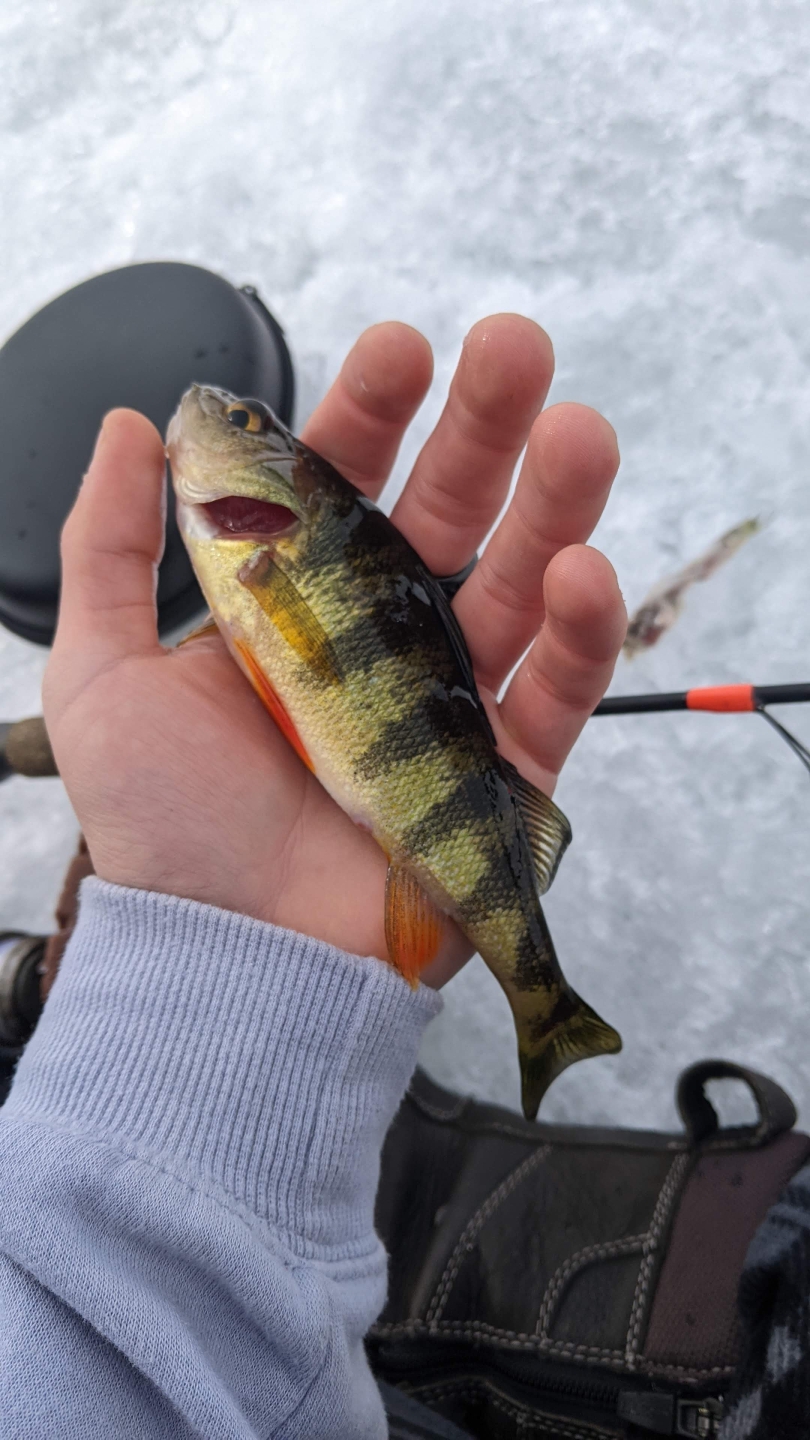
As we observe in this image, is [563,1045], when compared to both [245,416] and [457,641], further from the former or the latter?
[245,416]

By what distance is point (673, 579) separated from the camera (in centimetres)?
258

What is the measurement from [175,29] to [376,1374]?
4.30 m

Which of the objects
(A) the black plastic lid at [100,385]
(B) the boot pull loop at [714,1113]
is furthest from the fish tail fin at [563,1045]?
(A) the black plastic lid at [100,385]

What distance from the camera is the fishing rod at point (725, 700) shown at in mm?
2031

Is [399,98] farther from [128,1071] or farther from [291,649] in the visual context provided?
[128,1071]

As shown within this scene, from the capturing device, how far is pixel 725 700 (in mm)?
2076

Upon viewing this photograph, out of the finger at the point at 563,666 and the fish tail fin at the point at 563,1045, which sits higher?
the finger at the point at 563,666

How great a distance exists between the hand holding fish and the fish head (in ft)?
0.27

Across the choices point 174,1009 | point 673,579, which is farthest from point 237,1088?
point 673,579

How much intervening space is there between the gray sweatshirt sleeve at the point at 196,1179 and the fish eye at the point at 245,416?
93cm

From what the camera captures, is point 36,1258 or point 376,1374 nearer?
point 36,1258

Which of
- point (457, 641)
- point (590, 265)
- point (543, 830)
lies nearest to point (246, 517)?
point (457, 641)

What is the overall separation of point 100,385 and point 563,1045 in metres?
2.12

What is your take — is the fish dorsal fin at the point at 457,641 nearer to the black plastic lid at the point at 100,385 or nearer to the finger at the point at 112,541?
the finger at the point at 112,541
